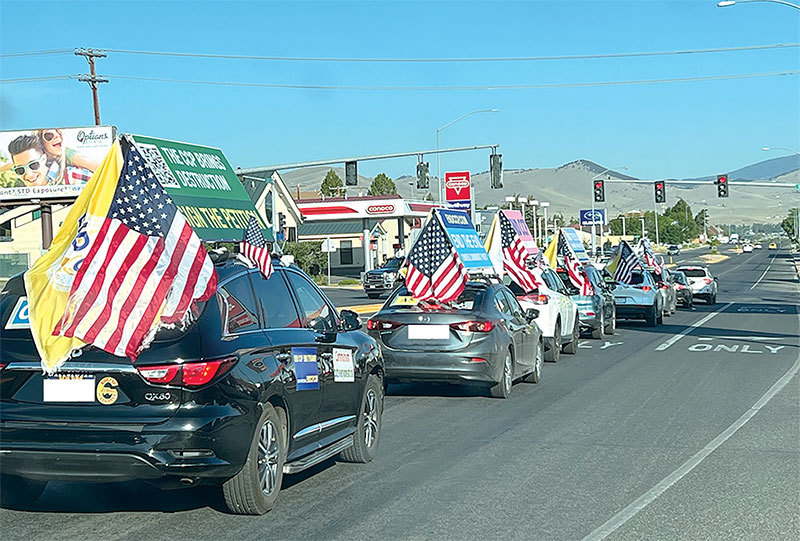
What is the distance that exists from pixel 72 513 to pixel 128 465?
120cm

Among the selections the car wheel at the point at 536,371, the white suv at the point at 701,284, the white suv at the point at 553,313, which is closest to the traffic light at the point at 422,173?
the white suv at the point at 701,284

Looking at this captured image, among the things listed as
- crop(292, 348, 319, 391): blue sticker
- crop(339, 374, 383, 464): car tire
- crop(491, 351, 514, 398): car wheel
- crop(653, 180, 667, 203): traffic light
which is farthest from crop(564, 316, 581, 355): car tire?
crop(653, 180, 667, 203): traffic light

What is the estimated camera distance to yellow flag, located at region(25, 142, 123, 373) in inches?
272

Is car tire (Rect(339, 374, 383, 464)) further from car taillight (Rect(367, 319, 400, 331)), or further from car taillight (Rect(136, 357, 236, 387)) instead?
car taillight (Rect(367, 319, 400, 331))

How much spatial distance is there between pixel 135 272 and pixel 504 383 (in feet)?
23.7

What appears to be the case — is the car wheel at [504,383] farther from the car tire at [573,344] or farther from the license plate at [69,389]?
the license plate at [69,389]

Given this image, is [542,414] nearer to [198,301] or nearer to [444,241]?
[444,241]

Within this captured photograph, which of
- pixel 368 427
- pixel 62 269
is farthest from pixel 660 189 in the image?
pixel 62 269

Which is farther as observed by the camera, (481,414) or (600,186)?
(600,186)

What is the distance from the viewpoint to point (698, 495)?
829 cm

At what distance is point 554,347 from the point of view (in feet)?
62.5

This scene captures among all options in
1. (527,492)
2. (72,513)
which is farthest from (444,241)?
(72,513)

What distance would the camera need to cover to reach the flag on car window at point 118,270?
6.93 m

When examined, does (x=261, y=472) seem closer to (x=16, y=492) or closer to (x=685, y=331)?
(x=16, y=492)
